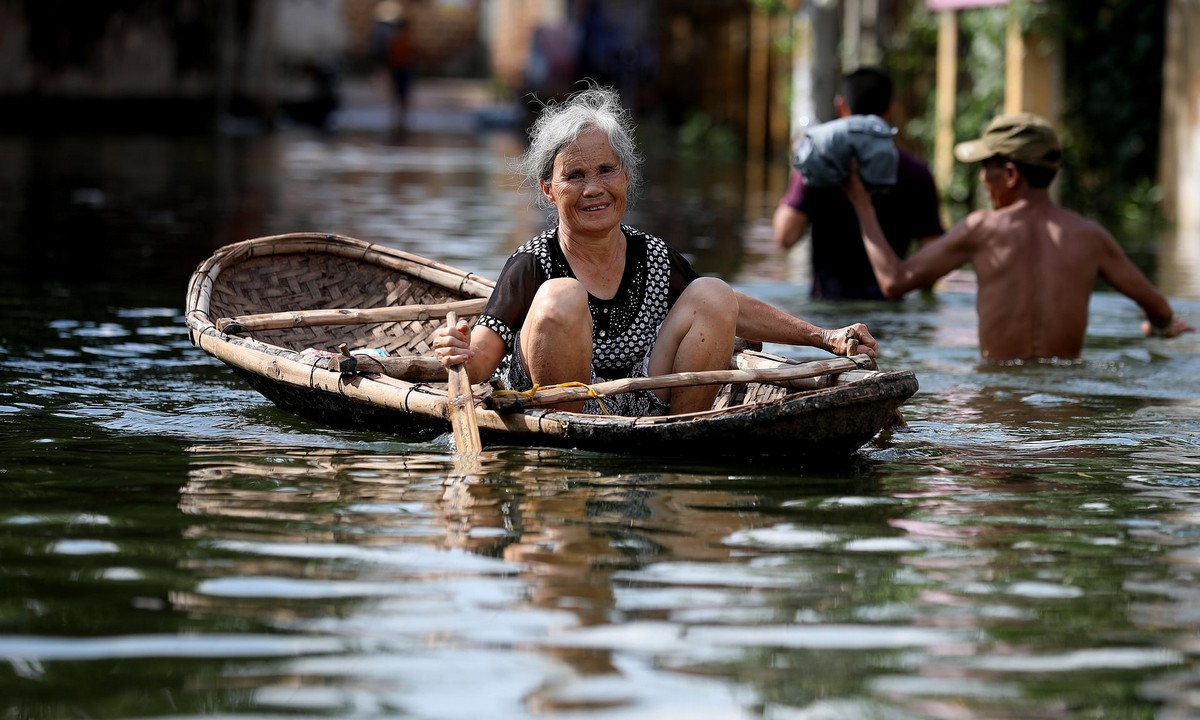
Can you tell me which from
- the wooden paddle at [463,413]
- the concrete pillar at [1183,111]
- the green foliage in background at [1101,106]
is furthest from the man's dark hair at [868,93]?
the green foliage in background at [1101,106]

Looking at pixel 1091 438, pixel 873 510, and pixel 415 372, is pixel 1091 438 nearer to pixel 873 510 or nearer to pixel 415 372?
pixel 873 510

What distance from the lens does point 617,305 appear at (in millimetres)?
5922

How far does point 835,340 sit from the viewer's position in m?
5.80

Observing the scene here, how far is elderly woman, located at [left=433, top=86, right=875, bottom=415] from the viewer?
5.70 m

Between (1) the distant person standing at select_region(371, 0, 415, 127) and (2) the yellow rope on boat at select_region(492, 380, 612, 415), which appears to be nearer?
(2) the yellow rope on boat at select_region(492, 380, 612, 415)

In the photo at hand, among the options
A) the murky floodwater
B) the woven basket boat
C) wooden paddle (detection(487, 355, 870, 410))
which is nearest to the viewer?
the murky floodwater

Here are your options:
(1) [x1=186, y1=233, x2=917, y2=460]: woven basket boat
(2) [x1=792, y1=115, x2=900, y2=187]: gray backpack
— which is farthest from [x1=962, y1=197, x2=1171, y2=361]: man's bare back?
(1) [x1=186, y1=233, x2=917, y2=460]: woven basket boat

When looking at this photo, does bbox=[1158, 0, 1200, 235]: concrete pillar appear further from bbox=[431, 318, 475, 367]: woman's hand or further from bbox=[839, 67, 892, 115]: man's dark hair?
bbox=[431, 318, 475, 367]: woman's hand

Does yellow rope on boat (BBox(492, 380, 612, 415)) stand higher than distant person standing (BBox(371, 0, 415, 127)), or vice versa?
distant person standing (BBox(371, 0, 415, 127))

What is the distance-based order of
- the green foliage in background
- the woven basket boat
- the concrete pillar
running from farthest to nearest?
the green foliage in background → the concrete pillar → the woven basket boat

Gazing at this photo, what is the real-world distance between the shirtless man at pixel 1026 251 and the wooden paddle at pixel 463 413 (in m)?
2.51

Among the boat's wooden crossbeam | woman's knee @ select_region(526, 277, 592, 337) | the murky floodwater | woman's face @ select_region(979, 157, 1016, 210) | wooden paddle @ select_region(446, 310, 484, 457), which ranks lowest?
the murky floodwater

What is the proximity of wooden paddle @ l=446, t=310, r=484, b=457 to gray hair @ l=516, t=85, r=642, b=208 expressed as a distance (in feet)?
2.19

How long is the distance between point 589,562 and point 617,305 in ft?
5.12
